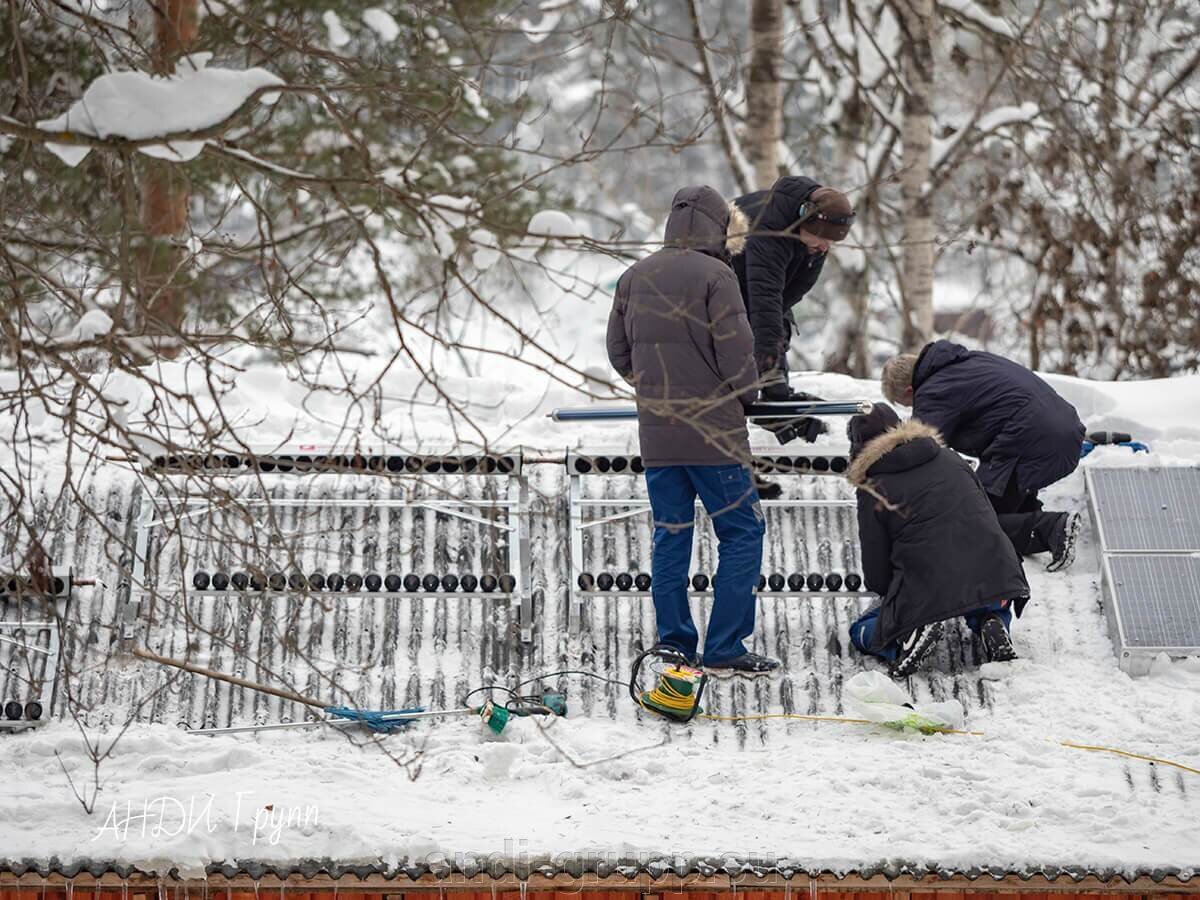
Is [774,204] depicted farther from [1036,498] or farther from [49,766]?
[49,766]

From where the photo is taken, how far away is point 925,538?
7.00 metres

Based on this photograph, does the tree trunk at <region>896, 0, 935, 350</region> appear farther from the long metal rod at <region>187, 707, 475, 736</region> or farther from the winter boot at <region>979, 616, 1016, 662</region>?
the long metal rod at <region>187, 707, 475, 736</region>

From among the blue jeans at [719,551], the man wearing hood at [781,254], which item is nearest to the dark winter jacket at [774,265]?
the man wearing hood at [781,254]

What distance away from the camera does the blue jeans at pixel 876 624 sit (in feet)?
23.6

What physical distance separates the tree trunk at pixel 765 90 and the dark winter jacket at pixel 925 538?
4712 mm

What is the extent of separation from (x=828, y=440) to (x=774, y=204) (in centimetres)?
145

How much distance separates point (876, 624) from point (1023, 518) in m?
1.16

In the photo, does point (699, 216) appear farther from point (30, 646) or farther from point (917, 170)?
point (917, 170)

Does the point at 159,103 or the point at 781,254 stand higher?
the point at 781,254

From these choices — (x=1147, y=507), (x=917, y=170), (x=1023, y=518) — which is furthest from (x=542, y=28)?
(x=1147, y=507)

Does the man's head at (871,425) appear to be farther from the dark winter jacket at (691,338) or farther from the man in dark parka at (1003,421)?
the dark winter jacket at (691,338)

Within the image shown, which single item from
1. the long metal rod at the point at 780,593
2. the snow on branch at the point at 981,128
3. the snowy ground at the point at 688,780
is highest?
the snow on branch at the point at 981,128

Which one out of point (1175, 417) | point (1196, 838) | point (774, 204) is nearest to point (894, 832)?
point (1196, 838)

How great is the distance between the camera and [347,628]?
24.9 ft
